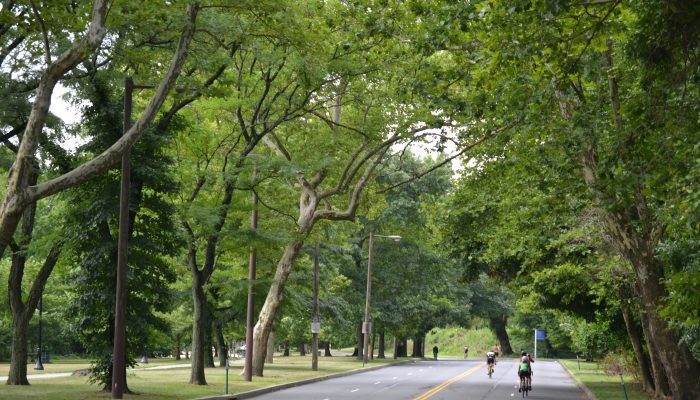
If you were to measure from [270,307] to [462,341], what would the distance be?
77.4 meters

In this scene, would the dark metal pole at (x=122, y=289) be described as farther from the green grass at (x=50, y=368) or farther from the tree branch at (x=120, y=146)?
the green grass at (x=50, y=368)

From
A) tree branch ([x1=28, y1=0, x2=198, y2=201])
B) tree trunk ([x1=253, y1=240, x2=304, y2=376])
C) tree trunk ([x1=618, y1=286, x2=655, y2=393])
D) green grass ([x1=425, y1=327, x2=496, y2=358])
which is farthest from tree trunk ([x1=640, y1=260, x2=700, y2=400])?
green grass ([x1=425, y1=327, x2=496, y2=358])

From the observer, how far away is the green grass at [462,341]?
108 meters

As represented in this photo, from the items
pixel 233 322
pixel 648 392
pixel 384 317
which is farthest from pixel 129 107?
pixel 384 317

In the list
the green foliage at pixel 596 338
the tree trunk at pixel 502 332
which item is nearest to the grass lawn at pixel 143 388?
the green foliage at pixel 596 338

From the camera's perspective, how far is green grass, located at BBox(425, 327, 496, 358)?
108 meters

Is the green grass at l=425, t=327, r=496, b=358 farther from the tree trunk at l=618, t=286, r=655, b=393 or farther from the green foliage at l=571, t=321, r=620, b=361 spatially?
the tree trunk at l=618, t=286, r=655, b=393

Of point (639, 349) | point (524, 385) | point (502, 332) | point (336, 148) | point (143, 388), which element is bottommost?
point (524, 385)

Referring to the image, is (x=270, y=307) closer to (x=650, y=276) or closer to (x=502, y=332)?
(x=650, y=276)

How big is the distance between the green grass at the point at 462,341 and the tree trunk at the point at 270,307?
70.1 meters

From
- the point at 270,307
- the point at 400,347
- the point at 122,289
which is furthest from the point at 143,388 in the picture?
the point at 400,347

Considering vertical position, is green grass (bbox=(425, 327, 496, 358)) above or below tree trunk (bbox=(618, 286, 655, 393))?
below

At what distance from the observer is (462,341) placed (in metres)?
112

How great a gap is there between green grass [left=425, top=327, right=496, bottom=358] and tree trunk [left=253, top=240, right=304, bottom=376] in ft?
230
